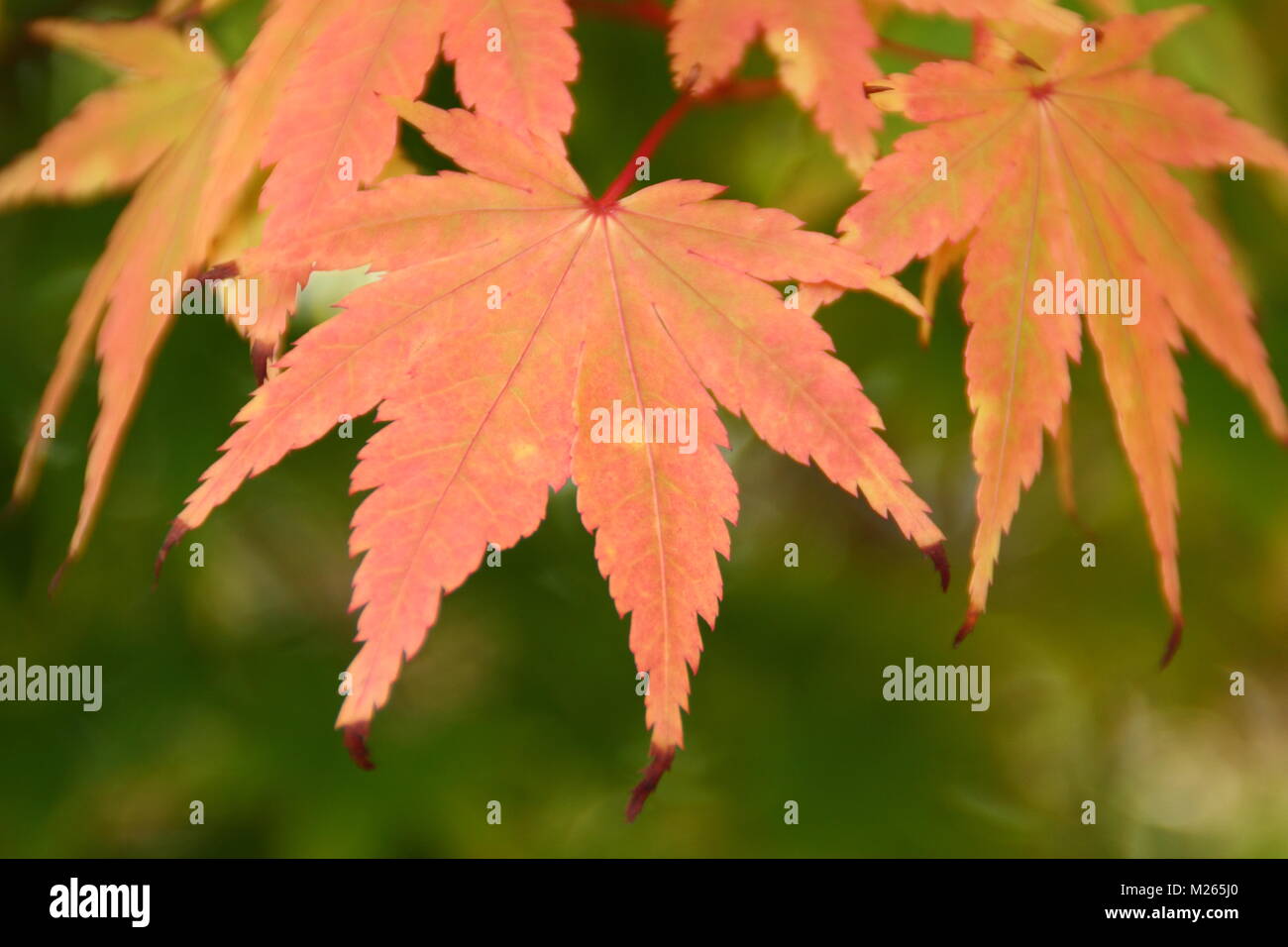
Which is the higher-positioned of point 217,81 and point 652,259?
→ point 217,81

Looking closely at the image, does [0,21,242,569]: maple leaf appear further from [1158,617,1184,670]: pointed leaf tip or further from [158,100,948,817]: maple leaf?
[1158,617,1184,670]: pointed leaf tip

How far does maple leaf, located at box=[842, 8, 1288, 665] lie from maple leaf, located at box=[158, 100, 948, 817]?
57 millimetres

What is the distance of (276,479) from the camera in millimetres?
1093

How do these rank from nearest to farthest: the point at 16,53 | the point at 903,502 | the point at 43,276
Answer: the point at 903,502 → the point at 16,53 → the point at 43,276

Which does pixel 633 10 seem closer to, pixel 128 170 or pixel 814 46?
pixel 814 46

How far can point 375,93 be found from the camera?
1.50ft

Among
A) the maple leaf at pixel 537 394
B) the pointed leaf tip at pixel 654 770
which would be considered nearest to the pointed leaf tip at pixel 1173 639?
the maple leaf at pixel 537 394

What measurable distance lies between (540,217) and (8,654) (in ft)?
2.94

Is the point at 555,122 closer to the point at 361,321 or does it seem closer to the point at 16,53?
the point at 361,321

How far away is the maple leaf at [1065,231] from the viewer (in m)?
0.47

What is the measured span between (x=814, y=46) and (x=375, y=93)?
22 cm

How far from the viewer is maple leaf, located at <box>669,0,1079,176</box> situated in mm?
468

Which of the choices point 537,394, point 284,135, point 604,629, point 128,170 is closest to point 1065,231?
point 537,394

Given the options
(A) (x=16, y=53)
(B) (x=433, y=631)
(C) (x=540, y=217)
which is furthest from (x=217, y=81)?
(B) (x=433, y=631)
